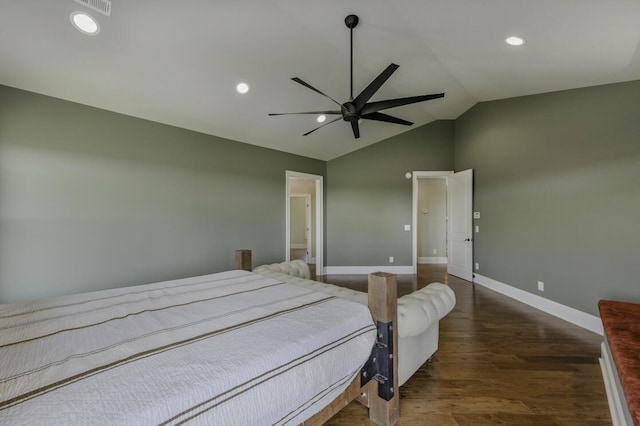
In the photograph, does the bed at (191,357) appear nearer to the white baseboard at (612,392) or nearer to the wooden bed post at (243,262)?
the wooden bed post at (243,262)

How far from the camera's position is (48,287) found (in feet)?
8.29

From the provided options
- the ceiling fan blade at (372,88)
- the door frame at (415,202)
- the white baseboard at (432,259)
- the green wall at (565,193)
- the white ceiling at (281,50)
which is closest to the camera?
the white ceiling at (281,50)

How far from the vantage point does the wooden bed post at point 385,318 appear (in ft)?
4.78

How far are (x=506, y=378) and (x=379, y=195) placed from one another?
4051 mm

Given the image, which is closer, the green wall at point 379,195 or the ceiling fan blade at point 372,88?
the ceiling fan blade at point 372,88

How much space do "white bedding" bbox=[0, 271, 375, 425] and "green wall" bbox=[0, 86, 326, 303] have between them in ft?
4.78

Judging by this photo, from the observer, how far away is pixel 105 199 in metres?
2.85

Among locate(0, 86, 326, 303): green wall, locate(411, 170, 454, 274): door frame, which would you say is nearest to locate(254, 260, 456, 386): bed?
locate(0, 86, 326, 303): green wall

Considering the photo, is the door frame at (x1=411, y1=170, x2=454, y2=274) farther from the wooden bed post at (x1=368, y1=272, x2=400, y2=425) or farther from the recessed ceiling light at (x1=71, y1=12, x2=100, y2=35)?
the recessed ceiling light at (x1=71, y1=12, x2=100, y2=35)

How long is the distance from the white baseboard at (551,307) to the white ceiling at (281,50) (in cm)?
255

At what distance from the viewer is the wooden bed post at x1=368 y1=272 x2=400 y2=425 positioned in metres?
1.46


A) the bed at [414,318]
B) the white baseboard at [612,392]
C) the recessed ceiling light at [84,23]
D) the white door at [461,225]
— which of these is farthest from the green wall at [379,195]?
the recessed ceiling light at [84,23]

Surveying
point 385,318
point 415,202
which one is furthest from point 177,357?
point 415,202

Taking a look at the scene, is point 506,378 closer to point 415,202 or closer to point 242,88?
point 242,88
